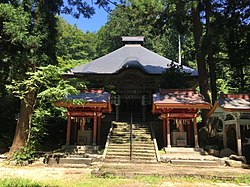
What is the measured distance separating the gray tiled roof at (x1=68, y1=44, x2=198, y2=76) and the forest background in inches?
101

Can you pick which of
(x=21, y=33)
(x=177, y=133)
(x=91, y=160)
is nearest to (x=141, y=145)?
(x=177, y=133)

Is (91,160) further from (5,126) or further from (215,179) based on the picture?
(5,126)

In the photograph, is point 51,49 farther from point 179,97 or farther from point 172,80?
point 172,80

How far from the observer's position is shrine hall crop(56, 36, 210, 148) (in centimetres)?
1192

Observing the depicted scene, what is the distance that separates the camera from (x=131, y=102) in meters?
18.4

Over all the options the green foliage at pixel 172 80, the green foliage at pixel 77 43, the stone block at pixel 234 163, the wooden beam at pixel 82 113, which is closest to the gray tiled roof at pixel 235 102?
the stone block at pixel 234 163

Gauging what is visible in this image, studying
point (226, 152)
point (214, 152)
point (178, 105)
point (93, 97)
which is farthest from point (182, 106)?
point (93, 97)

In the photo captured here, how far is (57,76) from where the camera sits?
32.2 feet

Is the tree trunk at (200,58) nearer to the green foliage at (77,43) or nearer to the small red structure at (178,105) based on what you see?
the small red structure at (178,105)

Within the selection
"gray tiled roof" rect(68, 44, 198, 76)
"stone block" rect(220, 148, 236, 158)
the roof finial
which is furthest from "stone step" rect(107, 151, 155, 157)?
the roof finial

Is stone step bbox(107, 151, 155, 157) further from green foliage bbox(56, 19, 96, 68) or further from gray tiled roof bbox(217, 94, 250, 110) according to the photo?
green foliage bbox(56, 19, 96, 68)

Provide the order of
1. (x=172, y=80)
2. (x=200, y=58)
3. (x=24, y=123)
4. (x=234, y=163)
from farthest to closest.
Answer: (x=172, y=80) < (x=200, y=58) < (x=24, y=123) < (x=234, y=163)

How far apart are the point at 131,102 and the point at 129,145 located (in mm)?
7393

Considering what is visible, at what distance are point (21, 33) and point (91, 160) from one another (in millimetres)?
5755
